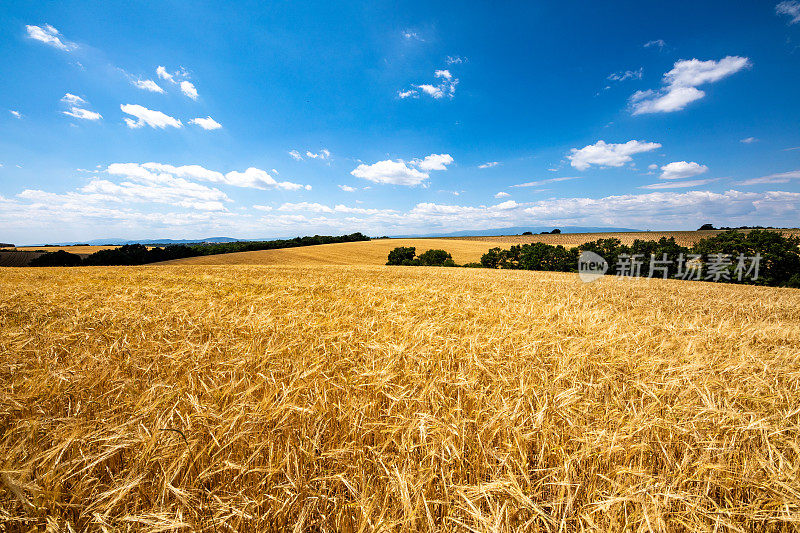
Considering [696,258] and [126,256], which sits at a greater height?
[126,256]

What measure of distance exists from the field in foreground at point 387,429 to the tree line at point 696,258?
29452 millimetres

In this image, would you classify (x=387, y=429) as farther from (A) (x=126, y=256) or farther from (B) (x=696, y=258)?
(A) (x=126, y=256)

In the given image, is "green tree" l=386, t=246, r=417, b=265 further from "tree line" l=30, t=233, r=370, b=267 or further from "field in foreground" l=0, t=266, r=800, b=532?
"field in foreground" l=0, t=266, r=800, b=532

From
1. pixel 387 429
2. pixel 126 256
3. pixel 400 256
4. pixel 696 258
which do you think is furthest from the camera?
pixel 400 256

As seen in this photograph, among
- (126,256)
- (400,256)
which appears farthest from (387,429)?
(126,256)

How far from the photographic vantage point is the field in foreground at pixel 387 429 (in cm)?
123

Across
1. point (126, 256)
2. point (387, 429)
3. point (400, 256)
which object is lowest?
point (400, 256)

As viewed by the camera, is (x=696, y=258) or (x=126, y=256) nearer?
(x=696, y=258)

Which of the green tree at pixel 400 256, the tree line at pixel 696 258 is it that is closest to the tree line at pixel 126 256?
the green tree at pixel 400 256

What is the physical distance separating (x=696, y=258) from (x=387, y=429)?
113ft

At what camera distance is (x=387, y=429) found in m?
1.70

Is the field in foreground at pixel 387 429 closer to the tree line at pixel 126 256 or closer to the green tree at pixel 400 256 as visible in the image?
the green tree at pixel 400 256

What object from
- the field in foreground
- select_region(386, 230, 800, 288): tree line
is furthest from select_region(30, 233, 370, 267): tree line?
the field in foreground

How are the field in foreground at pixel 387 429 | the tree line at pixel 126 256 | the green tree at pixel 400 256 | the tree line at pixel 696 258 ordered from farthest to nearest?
the green tree at pixel 400 256, the tree line at pixel 126 256, the tree line at pixel 696 258, the field in foreground at pixel 387 429
